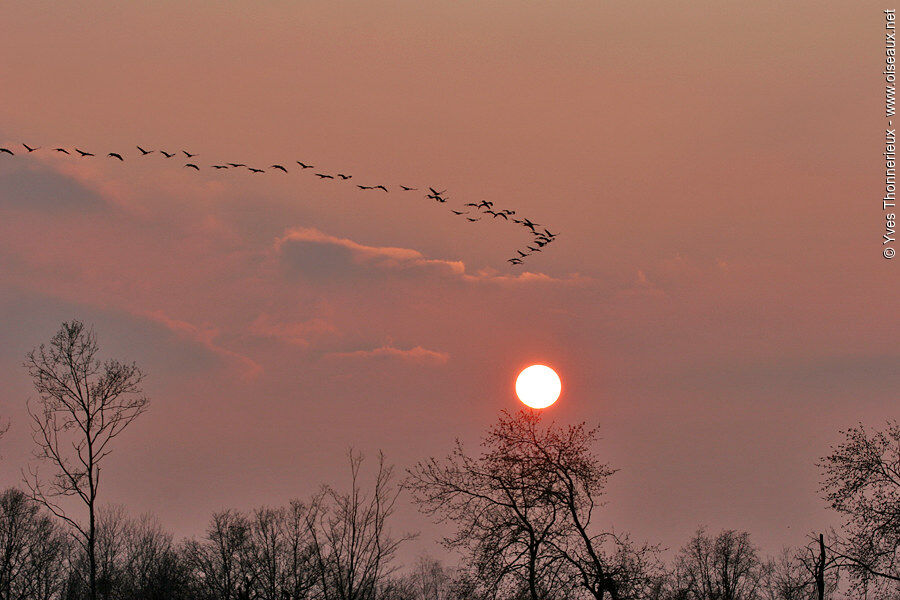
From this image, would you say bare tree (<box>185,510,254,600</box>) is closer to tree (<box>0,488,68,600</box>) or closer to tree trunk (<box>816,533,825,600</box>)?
tree (<box>0,488,68,600</box>)

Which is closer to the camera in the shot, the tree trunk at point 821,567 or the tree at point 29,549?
the tree trunk at point 821,567

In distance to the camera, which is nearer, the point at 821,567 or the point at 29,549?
the point at 821,567

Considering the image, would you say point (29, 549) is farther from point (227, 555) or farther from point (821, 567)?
point (821, 567)

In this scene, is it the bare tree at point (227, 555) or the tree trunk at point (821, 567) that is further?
the bare tree at point (227, 555)

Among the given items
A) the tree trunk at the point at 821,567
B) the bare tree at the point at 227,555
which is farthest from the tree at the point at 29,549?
the tree trunk at the point at 821,567

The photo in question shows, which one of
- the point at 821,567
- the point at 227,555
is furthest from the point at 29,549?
the point at 821,567

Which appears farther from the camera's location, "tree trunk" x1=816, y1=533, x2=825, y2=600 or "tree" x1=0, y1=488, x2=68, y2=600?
"tree" x1=0, y1=488, x2=68, y2=600

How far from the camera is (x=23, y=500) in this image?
71312 millimetres

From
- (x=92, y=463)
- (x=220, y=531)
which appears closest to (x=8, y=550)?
(x=220, y=531)

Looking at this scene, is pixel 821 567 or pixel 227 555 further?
pixel 227 555

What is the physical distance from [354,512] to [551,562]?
844 cm

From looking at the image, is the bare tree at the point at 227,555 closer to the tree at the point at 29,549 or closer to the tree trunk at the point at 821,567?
the tree at the point at 29,549

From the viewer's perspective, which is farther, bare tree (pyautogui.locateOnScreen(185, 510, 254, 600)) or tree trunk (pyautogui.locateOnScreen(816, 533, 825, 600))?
bare tree (pyautogui.locateOnScreen(185, 510, 254, 600))

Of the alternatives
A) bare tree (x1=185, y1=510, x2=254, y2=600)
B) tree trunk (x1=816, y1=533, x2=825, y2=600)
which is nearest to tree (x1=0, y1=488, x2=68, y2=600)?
bare tree (x1=185, y1=510, x2=254, y2=600)
